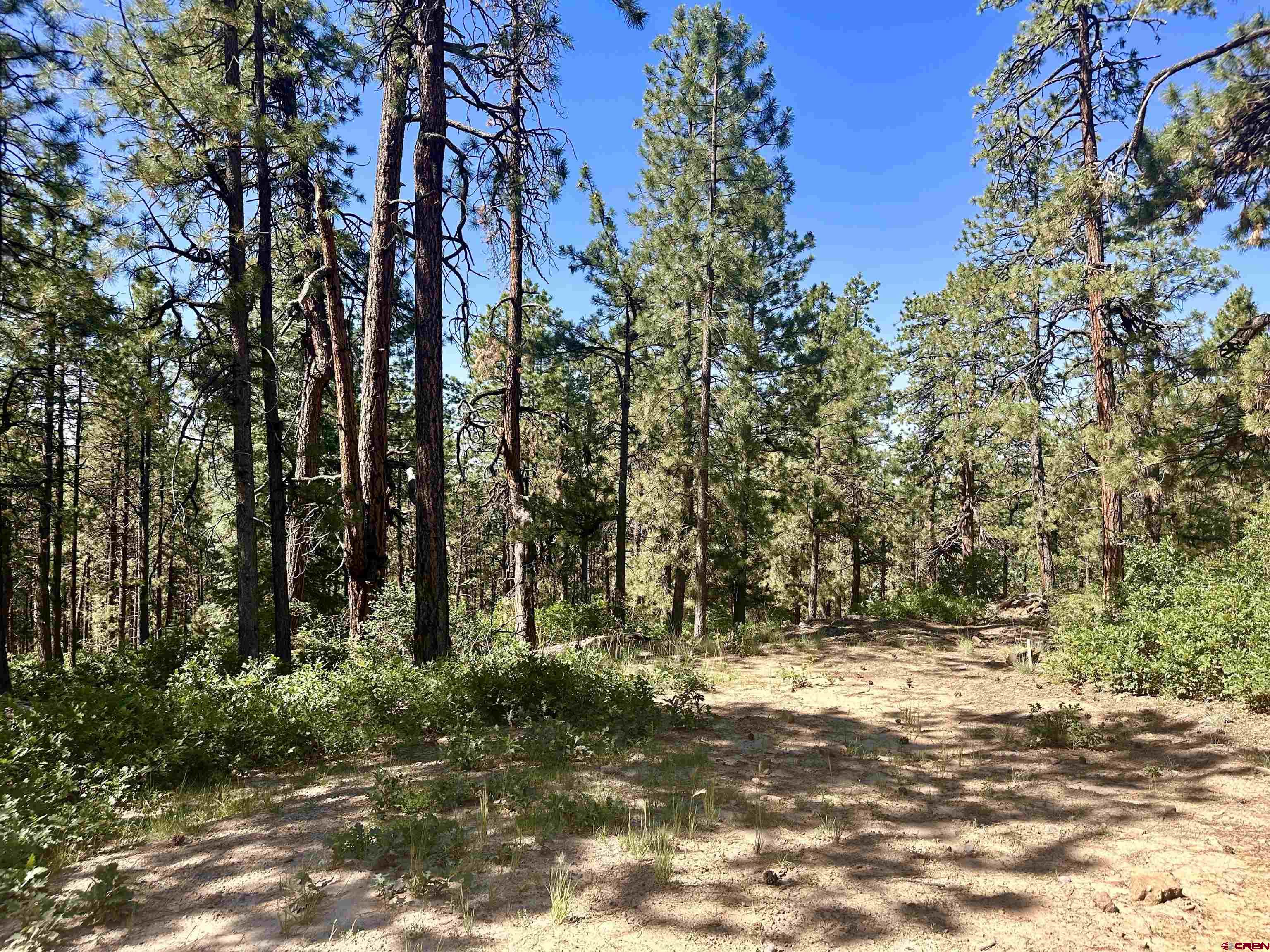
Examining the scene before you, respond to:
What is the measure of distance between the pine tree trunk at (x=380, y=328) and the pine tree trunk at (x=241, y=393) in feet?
5.13

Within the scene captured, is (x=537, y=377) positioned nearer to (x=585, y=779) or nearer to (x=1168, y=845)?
(x=585, y=779)

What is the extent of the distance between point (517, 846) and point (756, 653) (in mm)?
9745

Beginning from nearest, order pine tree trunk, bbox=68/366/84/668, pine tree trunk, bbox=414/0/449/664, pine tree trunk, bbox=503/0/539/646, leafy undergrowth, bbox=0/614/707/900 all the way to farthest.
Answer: leafy undergrowth, bbox=0/614/707/900
pine tree trunk, bbox=414/0/449/664
pine tree trunk, bbox=68/366/84/668
pine tree trunk, bbox=503/0/539/646

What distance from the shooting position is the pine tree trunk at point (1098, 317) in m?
10.3

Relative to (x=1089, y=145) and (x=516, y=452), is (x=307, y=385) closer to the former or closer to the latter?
(x=516, y=452)

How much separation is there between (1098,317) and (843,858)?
10667 mm

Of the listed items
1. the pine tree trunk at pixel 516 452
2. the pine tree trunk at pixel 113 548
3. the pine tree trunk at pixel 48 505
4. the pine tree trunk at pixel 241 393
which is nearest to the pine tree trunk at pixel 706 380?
the pine tree trunk at pixel 516 452

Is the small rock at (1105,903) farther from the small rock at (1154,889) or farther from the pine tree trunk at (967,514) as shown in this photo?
the pine tree trunk at (967,514)

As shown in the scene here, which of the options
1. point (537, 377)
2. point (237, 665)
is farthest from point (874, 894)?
point (537, 377)

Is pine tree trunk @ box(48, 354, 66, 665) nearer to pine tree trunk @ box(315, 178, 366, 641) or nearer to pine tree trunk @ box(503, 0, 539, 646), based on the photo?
pine tree trunk @ box(315, 178, 366, 641)

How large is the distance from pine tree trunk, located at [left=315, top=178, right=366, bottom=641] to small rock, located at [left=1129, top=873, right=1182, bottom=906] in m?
9.54

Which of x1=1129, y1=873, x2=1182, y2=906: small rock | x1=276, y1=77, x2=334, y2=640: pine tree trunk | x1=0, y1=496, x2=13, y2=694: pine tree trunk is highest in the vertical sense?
x1=276, y1=77, x2=334, y2=640: pine tree trunk

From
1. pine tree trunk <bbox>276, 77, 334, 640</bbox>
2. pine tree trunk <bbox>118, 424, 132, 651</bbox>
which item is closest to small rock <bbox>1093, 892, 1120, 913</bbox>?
pine tree trunk <bbox>276, 77, 334, 640</bbox>

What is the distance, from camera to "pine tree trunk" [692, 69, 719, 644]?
1449cm
